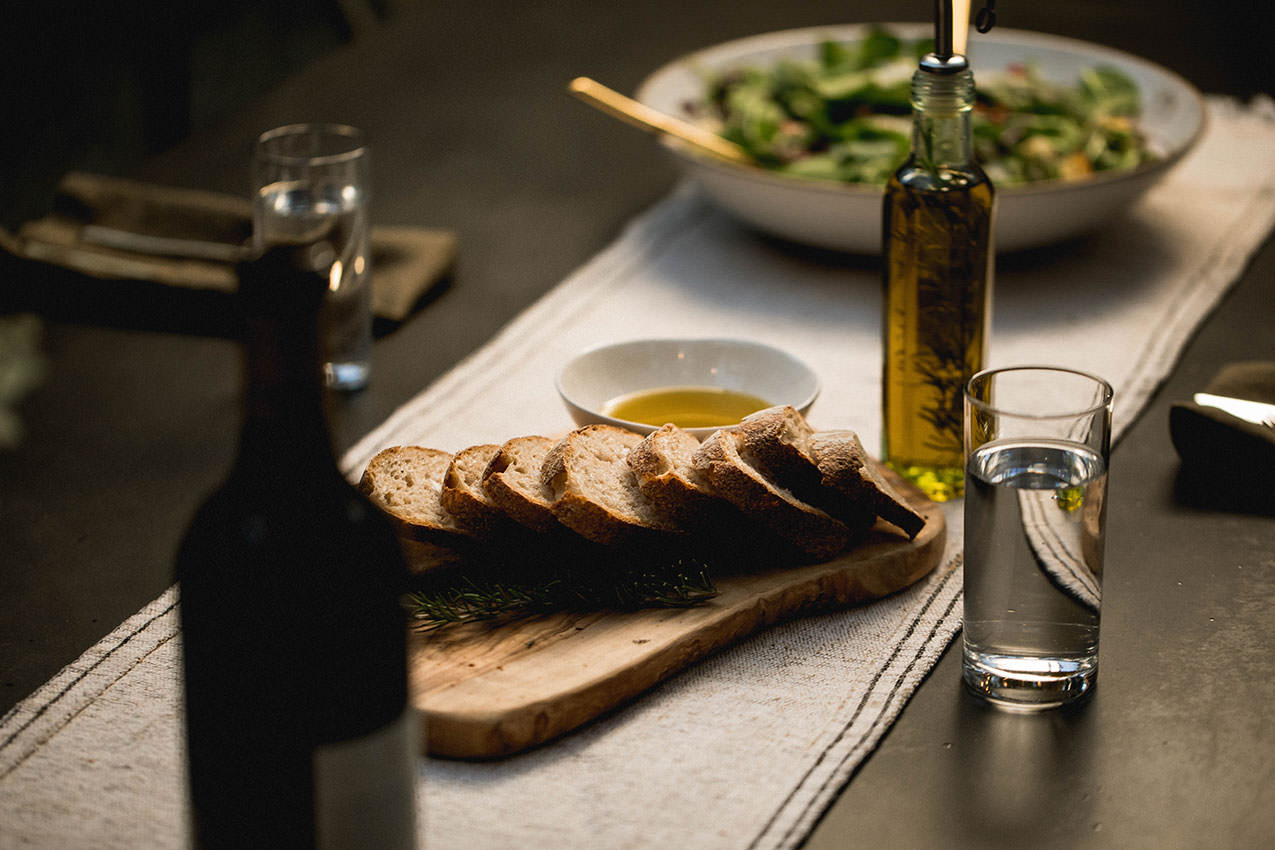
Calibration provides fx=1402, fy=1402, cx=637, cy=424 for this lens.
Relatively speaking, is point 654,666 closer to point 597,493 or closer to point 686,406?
point 597,493

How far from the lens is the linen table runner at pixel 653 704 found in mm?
1035

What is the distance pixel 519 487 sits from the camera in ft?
4.15

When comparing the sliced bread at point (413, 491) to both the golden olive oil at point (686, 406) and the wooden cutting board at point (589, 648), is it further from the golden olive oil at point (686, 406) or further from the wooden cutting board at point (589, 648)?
the golden olive oil at point (686, 406)

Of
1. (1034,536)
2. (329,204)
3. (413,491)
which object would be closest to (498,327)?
(329,204)

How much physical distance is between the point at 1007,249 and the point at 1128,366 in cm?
35

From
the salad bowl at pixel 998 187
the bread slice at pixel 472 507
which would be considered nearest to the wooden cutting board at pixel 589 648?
the bread slice at pixel 472 507

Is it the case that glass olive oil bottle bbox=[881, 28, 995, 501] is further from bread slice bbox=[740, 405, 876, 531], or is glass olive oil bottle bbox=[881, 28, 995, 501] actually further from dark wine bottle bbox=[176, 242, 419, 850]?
dark wine bottle bbox=[176, 242, 419, 850]

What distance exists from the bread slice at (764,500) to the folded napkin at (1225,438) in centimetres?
47

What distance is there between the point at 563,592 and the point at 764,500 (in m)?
0.20

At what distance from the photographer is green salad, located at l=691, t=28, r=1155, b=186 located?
2178mm

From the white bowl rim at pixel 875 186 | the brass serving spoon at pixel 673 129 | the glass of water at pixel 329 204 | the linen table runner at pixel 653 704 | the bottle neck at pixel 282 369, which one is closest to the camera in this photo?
the bottle neck at pixel 282 369

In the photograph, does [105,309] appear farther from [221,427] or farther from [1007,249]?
[1007,249]

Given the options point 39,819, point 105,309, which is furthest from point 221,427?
point 39,819

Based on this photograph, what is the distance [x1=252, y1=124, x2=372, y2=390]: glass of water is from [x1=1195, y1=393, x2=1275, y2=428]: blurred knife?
1.01 meters
